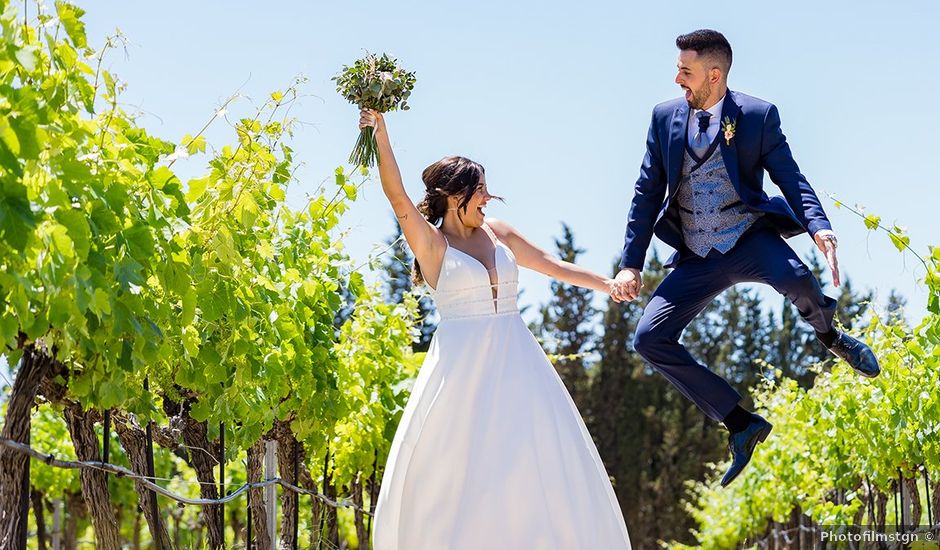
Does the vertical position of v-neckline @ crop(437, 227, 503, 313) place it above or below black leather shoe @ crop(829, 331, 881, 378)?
above

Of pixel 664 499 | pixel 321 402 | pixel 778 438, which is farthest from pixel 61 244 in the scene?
pixel 664 499

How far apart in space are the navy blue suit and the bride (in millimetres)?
505

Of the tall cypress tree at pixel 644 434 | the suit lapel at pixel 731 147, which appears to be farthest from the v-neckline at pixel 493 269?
the tall cypress tree at pixel 644 434

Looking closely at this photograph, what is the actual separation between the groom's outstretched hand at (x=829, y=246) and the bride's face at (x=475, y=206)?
110 centimetres

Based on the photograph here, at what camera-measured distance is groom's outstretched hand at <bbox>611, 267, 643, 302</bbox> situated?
4355mm

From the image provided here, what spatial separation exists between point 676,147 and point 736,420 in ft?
3.30

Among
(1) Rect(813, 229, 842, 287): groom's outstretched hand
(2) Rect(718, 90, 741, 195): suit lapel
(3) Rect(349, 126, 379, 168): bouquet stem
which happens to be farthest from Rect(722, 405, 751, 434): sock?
(3) Rect(349, 126, 379, 168): bouquet stem

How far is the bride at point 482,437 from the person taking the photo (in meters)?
3.79

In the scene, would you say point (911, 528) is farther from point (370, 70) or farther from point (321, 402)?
point (370, 70)

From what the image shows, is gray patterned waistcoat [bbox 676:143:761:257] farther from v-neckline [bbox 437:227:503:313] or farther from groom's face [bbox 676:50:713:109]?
v-neckline [bbox 437:227:503:313]

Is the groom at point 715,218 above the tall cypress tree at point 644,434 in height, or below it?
below

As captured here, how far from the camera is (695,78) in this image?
167 inches

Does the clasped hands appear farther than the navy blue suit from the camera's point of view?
Yes

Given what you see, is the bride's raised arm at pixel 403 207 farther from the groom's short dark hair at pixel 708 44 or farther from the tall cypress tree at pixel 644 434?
the tall cypress tree at pixel 644 434
